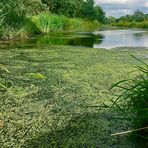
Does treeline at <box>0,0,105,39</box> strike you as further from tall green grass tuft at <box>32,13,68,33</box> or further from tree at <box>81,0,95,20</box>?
tree at <box>81,0,95,20</box>

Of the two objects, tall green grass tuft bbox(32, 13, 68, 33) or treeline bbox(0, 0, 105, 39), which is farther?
tall green grass tuft bbox(32, 13, 68, 33)

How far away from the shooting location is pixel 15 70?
16.3ft

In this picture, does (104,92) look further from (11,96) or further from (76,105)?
(11,96)

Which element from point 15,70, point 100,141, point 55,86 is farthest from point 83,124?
point 15,70

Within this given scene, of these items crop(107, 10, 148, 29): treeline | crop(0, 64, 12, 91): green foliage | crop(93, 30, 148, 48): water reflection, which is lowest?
crop(107, 10, 148, 29): treeline

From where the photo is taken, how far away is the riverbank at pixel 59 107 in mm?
2426

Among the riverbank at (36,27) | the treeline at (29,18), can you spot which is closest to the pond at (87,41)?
the riverbank at (36,27)

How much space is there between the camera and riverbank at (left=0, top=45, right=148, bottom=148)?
2426mm

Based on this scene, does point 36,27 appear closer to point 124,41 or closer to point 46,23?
point 46,23

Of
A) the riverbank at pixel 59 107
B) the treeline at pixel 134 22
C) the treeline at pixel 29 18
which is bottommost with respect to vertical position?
the treeline at pixel 134 22

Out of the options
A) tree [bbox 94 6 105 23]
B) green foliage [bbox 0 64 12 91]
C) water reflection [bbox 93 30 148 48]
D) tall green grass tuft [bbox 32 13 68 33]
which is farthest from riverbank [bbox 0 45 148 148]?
tree [bbox 94 6 105 23]

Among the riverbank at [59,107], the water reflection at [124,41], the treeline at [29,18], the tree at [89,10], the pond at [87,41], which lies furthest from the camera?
the tree at [89,10]

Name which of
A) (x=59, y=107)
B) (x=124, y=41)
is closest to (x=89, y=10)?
(x=124, y=41)

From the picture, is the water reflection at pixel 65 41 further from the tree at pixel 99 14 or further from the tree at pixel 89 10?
the tree at pixel 99 14
